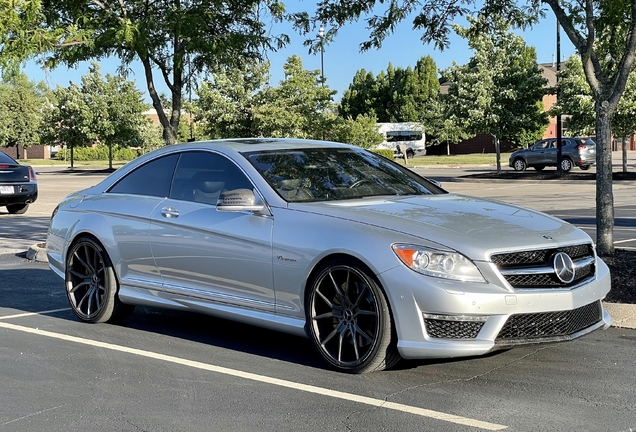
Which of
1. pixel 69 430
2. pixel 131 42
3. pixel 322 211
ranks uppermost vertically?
pixel 131 42

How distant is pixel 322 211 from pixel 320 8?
200 inches

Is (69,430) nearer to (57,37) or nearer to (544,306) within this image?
(544,306)

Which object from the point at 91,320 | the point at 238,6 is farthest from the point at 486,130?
the point at 91,320

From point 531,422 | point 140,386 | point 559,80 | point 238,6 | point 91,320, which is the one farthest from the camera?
point 559,80

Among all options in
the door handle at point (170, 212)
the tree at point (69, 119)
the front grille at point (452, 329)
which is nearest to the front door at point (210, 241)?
the door handle at point (170, 212)

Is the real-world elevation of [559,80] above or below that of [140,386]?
above

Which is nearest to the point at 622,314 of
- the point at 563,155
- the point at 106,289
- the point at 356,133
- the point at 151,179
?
the point at 151,179

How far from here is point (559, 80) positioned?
34.2 meters

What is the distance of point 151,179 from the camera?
7062mm

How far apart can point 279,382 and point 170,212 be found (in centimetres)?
188

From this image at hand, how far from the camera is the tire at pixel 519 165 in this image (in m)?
38.9

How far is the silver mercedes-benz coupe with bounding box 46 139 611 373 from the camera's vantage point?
5047 mm

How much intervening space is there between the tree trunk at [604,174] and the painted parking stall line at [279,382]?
4.53 meters

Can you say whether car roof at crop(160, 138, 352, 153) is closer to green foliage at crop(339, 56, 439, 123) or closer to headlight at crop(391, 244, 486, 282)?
headlight at crop(391, 244, 486, 282)
